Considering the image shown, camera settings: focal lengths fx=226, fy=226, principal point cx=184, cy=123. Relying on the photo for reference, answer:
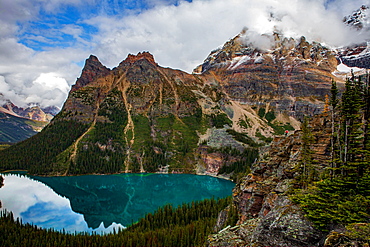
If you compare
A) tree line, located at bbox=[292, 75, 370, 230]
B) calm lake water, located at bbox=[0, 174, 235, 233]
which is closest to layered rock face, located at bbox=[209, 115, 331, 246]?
tree line, located at bbox=[292, 75, 370, 230]

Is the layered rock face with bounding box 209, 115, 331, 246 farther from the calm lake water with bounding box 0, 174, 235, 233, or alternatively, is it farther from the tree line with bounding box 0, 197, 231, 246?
the calm lake water with bounding box 0, 174, 235, 233

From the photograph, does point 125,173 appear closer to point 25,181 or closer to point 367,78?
point 25,181

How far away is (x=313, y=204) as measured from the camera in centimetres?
1380

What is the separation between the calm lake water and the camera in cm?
7819

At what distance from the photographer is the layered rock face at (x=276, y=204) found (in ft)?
42.7

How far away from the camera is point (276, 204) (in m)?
18.7

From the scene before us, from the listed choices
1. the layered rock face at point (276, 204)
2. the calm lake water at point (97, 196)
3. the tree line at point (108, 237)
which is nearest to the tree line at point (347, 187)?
the layered rock face at point (276, 204)

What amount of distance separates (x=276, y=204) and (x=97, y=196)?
102831 mm

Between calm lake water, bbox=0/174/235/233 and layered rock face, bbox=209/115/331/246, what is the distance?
57.0 m

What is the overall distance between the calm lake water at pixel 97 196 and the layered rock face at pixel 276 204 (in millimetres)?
57036

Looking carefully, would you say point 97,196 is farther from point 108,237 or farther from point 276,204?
point 276,204

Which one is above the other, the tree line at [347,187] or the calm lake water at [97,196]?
the tree line at [347,187]

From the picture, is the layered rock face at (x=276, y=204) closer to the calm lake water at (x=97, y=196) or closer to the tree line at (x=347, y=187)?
the tree line at (x=347, y=187)

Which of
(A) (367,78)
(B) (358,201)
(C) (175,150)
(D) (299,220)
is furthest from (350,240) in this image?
(C) (175,150)
